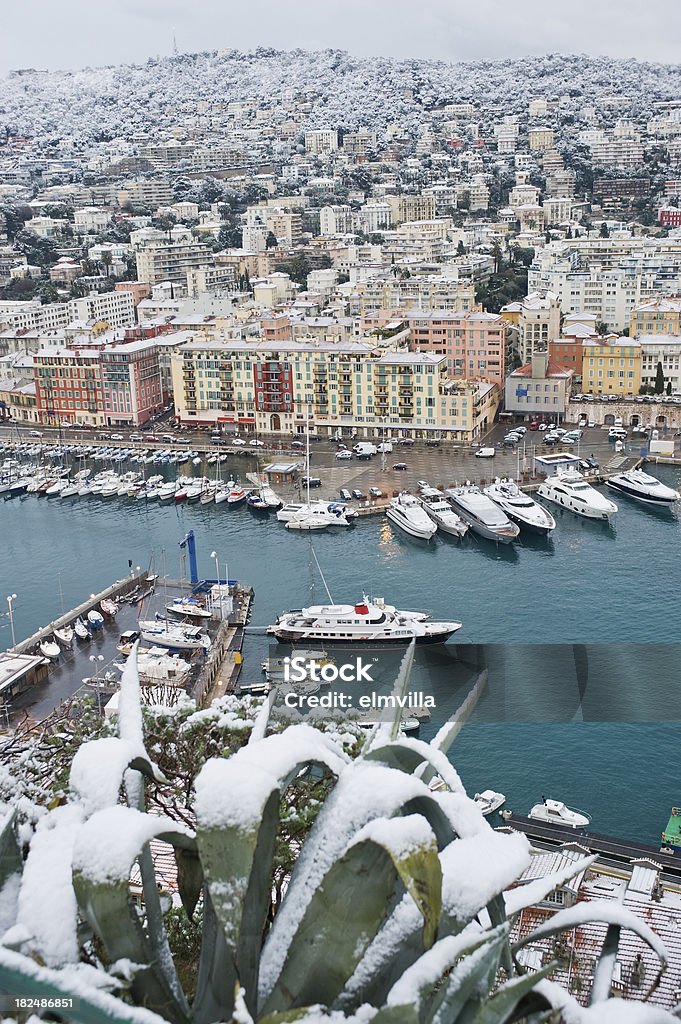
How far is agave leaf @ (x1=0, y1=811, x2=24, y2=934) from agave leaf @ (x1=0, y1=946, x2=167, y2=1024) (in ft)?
1.16

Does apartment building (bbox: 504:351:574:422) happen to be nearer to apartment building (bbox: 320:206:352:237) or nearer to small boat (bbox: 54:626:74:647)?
small boat (bbox: 54:626:74:647)

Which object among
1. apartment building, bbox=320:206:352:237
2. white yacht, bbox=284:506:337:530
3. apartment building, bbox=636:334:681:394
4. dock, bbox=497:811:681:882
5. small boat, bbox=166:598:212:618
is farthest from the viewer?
apartment building, bbox=320:206:352:237

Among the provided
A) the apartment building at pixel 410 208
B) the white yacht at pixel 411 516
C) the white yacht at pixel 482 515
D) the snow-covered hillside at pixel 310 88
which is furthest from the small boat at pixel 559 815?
the snow-covered hillside at pixel 310 88

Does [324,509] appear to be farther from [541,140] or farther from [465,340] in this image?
[541,140]

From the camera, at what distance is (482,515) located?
585 inches

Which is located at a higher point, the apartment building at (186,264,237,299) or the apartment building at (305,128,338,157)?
the apartment building at (305,128,338,157)

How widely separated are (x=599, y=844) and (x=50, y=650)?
582cm

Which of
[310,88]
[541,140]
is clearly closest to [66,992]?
[541,140]

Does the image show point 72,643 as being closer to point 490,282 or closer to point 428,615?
point 428,615

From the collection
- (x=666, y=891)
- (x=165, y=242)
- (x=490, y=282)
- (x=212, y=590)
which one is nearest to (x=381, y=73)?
(x=165, y=242)

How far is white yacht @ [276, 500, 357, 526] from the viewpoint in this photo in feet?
50.5

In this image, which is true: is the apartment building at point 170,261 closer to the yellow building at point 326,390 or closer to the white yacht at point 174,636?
the yellow building at point 326,390

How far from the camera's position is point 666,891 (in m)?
6.14

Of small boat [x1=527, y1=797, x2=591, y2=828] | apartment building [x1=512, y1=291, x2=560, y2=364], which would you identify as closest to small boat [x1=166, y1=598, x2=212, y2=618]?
small boat [x1=527, y1=797, x2=591, y2=828]
